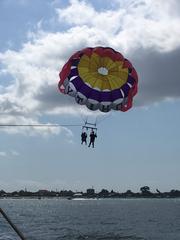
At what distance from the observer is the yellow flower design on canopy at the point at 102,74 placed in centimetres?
2511

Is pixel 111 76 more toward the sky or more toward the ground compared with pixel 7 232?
more toward the sky

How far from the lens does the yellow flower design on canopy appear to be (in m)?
25.1

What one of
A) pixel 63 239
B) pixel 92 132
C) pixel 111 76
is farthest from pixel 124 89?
pixel 63 239

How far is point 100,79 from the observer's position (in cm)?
2519

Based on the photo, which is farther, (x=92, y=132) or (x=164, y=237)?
(x=164, y=237)

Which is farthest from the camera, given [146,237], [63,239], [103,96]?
[146,237]

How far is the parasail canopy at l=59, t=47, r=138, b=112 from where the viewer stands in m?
25.0

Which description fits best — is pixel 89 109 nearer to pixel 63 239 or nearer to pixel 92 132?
pixel 92 132

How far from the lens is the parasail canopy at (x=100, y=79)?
2495cm

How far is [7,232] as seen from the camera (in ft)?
168

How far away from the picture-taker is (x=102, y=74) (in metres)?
25.4

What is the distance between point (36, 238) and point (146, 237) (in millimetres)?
10981

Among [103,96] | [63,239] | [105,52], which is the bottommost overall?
[63,239]

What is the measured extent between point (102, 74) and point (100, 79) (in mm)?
333
